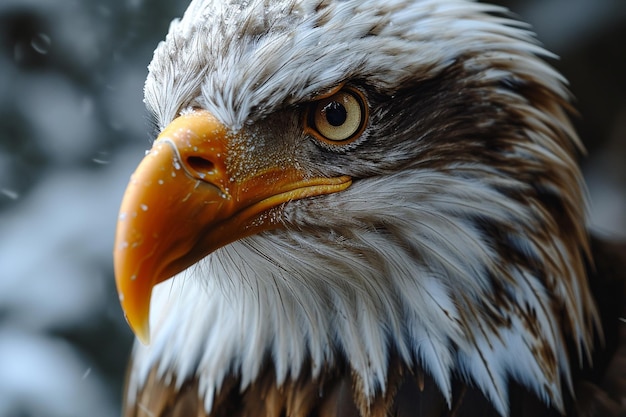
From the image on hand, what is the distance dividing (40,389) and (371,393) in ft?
4.41

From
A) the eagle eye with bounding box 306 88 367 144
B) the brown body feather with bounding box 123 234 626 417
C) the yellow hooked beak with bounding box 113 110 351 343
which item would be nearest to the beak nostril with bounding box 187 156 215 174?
the yellow hooked beak with bounding box 113 110 351 343

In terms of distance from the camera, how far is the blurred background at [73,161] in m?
2.44

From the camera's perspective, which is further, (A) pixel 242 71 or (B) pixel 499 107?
(B) pixel 499 107

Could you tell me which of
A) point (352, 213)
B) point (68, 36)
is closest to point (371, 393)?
point (352, 213)

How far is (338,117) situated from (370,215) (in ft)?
0.61

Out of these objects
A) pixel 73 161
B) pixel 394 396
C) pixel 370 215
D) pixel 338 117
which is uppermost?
pixel 73 161

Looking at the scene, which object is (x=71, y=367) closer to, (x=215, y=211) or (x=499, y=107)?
(x=215, y=211)

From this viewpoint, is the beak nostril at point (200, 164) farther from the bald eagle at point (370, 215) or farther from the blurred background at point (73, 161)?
the blurred background at point (73, 161)

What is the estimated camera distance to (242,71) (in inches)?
50.7

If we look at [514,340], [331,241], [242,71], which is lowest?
[514,340]

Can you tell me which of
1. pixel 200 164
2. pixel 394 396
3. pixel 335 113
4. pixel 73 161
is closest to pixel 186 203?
pixel 200 164

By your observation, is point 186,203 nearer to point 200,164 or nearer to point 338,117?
point 200,164

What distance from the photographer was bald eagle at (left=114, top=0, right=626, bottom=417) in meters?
1.29

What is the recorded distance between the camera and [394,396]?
146 centimetres
